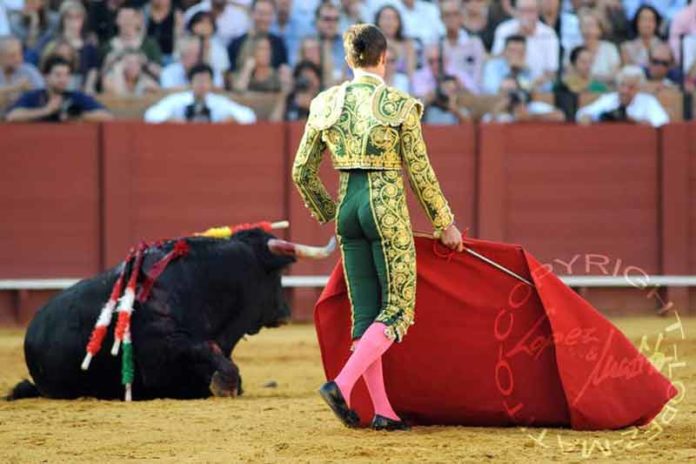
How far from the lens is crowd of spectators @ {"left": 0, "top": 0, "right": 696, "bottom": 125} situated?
979 centimetres

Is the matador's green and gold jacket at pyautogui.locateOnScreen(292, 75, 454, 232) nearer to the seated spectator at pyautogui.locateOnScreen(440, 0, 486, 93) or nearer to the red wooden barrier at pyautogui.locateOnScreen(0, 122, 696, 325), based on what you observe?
the red wooden barrier at pyautogui.locateOnScreen(0, 122, 696, 325)

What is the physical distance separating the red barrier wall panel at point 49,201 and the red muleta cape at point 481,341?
5.39 m

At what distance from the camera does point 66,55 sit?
9617mm

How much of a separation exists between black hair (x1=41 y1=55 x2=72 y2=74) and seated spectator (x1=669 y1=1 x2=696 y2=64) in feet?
13.4

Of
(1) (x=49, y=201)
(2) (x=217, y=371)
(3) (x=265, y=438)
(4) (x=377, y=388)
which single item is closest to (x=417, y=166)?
(4) (x=377, y=388)

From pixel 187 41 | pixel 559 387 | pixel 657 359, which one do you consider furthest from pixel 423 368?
pixel 187 41

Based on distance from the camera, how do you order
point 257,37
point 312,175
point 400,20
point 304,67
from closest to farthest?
point 312,175 → point 304,67 → point 257,37 → point 400,20

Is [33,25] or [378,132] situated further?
[33,25]

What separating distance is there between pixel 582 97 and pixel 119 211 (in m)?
3.16

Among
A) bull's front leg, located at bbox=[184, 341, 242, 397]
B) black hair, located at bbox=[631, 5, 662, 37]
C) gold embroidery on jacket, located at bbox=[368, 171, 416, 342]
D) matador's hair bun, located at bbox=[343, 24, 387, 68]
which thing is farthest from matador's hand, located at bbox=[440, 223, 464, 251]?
black hair, located at bbox=[631, 5, 662, 37]

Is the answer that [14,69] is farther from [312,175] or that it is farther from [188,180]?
[312,175]

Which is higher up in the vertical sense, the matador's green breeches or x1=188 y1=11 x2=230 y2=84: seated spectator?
x1=188 y1=11 x2=230 y2=84: seated spectator

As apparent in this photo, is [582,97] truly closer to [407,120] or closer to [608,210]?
[608,210]

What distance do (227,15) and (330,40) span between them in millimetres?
688
